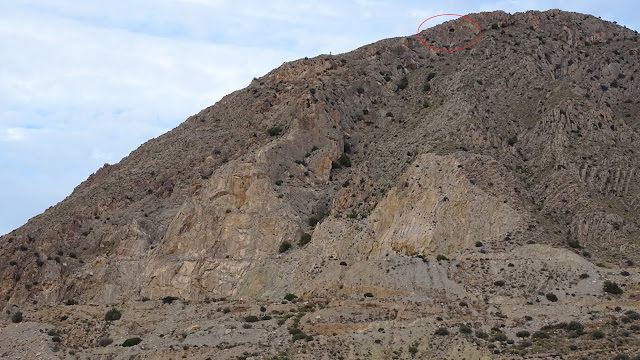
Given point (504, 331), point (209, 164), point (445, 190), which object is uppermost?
point (209, 164)

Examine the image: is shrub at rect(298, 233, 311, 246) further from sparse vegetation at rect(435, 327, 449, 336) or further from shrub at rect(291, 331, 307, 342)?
sparse vegetation at rect(435, 327, 449, 336)

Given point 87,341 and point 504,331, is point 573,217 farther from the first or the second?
point 87,341

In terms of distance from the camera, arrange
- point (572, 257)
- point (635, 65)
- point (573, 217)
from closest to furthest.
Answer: point (572, 257), point (573, 217), point (635, 65)

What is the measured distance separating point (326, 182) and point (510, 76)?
21.1 m

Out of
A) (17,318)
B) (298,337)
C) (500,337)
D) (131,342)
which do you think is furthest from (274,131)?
(500,337)

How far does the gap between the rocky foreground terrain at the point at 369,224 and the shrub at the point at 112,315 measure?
53 cm

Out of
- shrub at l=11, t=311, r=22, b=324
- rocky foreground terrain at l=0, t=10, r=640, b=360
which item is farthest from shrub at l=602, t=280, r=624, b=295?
shrub at l=11, t=311, r=22, b=324

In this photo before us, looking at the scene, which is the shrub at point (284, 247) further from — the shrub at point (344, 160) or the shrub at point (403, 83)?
Answer: the shrub at point (403, 83)

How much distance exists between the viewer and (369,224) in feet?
217

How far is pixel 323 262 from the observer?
6506 cm

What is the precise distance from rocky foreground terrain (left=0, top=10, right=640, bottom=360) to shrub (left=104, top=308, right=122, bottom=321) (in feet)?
1.74

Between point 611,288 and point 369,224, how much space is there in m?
18.1

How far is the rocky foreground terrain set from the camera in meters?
55.9

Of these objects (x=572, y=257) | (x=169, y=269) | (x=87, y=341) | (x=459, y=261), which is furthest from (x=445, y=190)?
(x=87, y=341)
